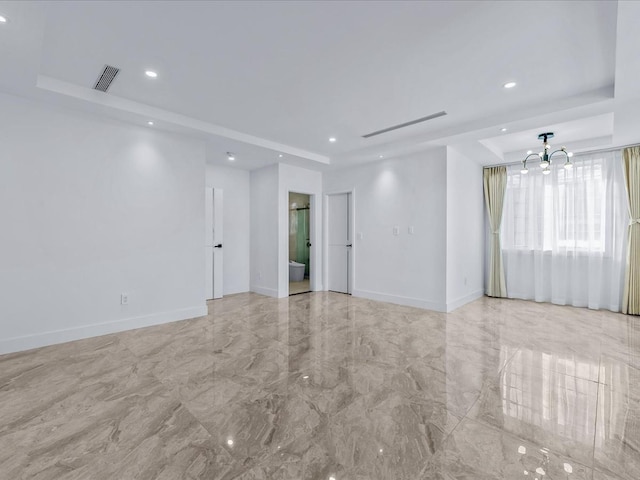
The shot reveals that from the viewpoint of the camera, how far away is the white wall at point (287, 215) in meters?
5.87

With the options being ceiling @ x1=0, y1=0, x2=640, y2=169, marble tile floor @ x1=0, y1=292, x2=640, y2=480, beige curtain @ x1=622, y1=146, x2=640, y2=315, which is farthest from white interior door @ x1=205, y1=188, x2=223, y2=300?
beige curtain @ x1=622, y1=146, x2=640, y2=315

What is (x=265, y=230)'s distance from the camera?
6090 millimetres

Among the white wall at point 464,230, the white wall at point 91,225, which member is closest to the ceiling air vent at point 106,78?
the white wall at point 91,225

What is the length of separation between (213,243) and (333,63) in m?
4.04

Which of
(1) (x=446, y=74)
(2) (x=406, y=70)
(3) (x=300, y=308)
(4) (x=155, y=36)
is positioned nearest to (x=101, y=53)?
(4) (x=155, y=36)

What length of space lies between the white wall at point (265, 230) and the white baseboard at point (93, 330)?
1683mm

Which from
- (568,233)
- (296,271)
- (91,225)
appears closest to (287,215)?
(296,271)

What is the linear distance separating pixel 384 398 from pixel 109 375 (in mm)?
2297

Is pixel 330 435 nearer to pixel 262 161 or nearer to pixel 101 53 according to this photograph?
pixel 101 53

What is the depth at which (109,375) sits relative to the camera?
2.64 m

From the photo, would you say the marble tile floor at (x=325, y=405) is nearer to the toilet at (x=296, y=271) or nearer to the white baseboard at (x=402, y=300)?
the white baseboard at (x=402, y=300)

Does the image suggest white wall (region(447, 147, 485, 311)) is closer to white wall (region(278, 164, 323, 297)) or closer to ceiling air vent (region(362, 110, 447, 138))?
ceiling air vent (region(362, 110, 447, 138))

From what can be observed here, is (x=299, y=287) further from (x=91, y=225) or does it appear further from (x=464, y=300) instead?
(x=91, y=225)

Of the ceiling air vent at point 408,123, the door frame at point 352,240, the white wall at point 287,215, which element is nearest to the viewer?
the ceiling air vent at point 408,123
